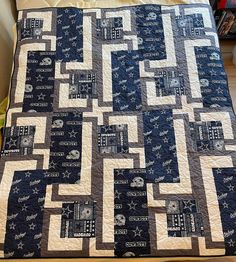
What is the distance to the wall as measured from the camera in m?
1.77

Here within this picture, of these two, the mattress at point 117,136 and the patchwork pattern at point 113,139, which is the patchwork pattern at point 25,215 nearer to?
the mattress at point 117,136

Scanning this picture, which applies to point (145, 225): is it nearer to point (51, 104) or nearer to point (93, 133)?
point (93, 133)

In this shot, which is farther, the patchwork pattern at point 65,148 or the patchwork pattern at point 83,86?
the patchwork pattern at point 83,86

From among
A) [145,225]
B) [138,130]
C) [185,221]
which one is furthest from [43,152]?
[185,221]

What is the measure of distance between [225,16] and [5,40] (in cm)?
144

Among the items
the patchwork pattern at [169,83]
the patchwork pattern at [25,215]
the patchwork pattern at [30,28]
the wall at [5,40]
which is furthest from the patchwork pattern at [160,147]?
the wall at [5,40]

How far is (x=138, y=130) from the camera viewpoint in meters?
1.41

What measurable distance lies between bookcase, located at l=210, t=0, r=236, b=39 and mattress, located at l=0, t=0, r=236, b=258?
533 millimetres

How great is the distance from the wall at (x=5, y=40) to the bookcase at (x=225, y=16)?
1287 millimetres

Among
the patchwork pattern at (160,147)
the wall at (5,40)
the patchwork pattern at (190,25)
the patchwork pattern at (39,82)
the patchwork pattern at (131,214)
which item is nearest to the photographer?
the patchwork pattern at (131,214)

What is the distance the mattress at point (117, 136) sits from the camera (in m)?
1.20

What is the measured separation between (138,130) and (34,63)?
616 mm

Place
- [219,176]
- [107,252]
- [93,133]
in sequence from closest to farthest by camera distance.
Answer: [107,252] < [219,176] < [93,133]

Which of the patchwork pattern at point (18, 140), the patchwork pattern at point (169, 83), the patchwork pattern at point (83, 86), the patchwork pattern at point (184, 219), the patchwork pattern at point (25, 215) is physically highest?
the patchwork pattern at point (169, 83)
